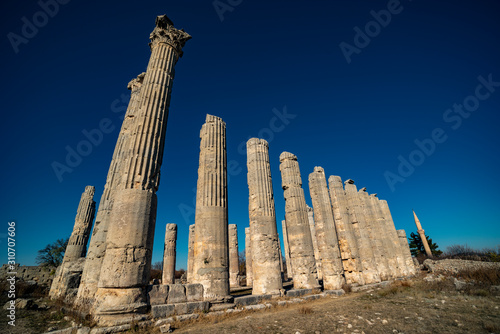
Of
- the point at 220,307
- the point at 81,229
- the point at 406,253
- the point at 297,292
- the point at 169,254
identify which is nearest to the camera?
the point at 220,307

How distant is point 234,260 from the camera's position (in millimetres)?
21312

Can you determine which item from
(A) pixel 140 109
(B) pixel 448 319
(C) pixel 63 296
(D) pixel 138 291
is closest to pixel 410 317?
(B) pixel 448 319

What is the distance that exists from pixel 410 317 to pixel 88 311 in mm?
9151

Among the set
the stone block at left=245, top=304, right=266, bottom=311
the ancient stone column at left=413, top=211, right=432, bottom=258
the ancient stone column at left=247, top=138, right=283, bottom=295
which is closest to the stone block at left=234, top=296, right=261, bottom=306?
the stone block at left=245, top=304, right=266, bottom=311

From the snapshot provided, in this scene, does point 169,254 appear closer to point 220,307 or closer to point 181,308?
point 220,307

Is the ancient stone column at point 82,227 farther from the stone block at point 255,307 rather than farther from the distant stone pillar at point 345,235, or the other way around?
the distant stone pillar at point 345,235

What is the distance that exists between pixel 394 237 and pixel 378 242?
4.25m

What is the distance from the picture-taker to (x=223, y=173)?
33.2ft

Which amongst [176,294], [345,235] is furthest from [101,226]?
[345,235]

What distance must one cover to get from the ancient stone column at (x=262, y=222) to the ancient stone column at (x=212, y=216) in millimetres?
2681

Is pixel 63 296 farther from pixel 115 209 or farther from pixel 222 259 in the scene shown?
pixel 222 259

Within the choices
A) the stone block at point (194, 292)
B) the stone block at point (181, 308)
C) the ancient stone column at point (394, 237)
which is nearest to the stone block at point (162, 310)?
the stone block at point (181, 308)

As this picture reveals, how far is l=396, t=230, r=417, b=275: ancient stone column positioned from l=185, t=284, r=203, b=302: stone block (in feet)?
69.4

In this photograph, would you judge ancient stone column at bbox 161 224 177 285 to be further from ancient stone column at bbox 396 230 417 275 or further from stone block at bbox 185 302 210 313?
ancient stone column at bbox 396 230 417 275
